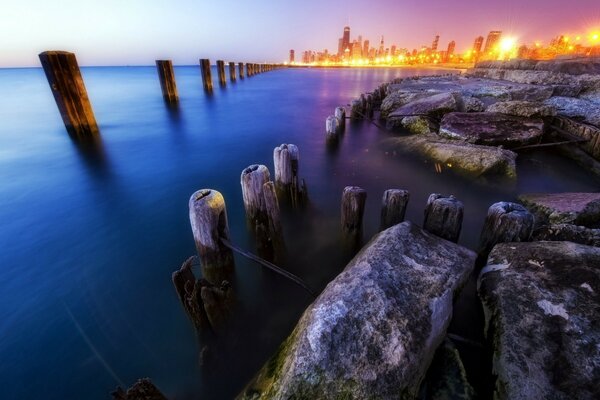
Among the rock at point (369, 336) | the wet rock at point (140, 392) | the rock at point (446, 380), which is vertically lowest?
the wet rock at point (140, 392)

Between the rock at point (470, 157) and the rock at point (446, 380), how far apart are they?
610cm

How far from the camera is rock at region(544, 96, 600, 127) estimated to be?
861 centimetres

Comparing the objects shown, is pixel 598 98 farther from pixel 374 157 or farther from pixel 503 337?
pixel 503 337

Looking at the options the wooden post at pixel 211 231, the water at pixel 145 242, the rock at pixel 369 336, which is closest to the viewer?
the rock at pixel 369 336

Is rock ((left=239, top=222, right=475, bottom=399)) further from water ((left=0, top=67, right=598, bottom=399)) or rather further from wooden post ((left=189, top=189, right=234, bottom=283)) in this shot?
wooden post ((left=189, top=189, right=234, bottom=283))

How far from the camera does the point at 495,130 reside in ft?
27.1

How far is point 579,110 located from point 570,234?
9.02m

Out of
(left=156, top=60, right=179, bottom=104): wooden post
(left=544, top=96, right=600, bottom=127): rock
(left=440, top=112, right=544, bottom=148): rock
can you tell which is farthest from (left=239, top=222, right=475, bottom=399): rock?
(left=156, top=60, right=179, bottom=104): wooden post

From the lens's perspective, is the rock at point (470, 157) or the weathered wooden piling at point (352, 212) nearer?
the weathered wooden piling at point (352, 212)

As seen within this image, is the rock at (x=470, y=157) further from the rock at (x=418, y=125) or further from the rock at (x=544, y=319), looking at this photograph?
the rock at (x=544, y=319)

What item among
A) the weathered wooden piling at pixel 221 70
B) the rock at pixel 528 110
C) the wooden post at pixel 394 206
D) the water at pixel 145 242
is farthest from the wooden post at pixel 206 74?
the wooden post at pixel 394 206

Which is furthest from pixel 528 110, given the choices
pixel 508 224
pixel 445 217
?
pixel 445 217

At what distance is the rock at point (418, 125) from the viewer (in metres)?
10.3

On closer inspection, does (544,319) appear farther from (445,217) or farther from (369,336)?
(369,336)
